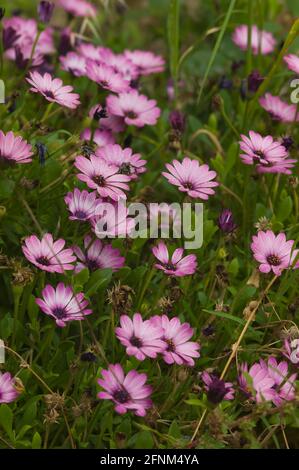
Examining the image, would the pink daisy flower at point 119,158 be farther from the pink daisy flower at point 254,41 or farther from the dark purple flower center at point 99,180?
the pink daisy flower at point 254,41

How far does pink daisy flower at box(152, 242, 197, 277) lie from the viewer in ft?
6.20

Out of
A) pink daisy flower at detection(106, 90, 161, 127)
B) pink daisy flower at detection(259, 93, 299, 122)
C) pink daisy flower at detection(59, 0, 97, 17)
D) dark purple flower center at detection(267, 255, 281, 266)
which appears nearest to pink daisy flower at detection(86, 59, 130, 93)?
pink daisy flower at detection(106, 90, 161, 127)

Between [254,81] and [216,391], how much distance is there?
1.03m

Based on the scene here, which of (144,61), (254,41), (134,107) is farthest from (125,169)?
(254,41)

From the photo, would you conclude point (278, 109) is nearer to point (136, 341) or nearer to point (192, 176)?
point (192, 176)

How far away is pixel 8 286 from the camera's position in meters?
2.04

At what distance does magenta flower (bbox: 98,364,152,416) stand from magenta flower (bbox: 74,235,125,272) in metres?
0.32

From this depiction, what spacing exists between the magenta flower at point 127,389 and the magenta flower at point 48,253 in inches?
10.0

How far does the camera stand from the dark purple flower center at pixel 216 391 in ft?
5.38

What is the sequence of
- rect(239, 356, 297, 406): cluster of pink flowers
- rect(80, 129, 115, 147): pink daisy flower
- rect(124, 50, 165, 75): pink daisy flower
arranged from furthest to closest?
rect(124, 50, 165, 75): pink daisy flower → rect(80, 129, 115, 147): pink daisy flower → rect(239, 356, 297, 406): cluster of pink flowers

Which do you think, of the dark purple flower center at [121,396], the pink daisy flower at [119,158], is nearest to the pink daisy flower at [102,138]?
the pink daisy flower at [119,158]

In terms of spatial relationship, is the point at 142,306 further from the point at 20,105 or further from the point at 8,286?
the point at 20,105

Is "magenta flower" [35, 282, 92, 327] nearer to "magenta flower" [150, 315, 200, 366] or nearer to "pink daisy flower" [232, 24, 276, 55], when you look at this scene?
"magenta flower" [150, 315, 200, 366]
